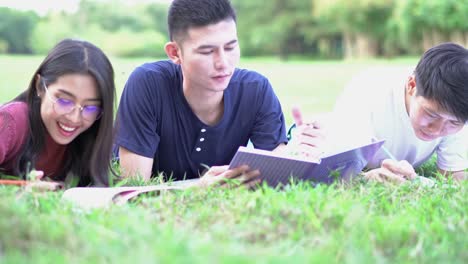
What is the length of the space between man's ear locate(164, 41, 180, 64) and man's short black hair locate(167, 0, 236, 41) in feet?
0.17

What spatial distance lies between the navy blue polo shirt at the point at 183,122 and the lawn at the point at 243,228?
1.05 m

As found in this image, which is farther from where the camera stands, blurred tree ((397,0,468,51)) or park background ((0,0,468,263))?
blurred tree ((397,0,468,51))

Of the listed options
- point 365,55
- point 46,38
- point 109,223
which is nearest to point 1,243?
point 109,223

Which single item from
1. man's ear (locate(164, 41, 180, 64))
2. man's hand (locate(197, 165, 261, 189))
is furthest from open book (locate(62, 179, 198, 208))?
man's ear (locate(164, 41, 180, 64))

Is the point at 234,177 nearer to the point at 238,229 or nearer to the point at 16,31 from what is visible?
the point at 238,229

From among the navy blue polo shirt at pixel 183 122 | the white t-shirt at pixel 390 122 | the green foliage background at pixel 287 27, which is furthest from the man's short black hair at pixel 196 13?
the green foliage background at pixel 287 27

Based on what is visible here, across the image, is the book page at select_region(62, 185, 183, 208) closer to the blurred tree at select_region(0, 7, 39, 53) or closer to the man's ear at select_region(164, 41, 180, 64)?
the man's ear at select_region(164, 41, 180, 64)

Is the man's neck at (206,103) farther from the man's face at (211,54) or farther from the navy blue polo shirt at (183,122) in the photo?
the man's face at (211,54)

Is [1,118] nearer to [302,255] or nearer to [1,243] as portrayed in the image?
[1,243]

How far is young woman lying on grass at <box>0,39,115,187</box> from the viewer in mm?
3256

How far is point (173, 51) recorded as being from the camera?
3908mm

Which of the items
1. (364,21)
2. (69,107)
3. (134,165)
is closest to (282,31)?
(364,21)

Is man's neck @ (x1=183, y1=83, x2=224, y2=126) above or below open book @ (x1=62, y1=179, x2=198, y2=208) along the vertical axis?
above

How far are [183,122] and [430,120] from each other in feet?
4.88
